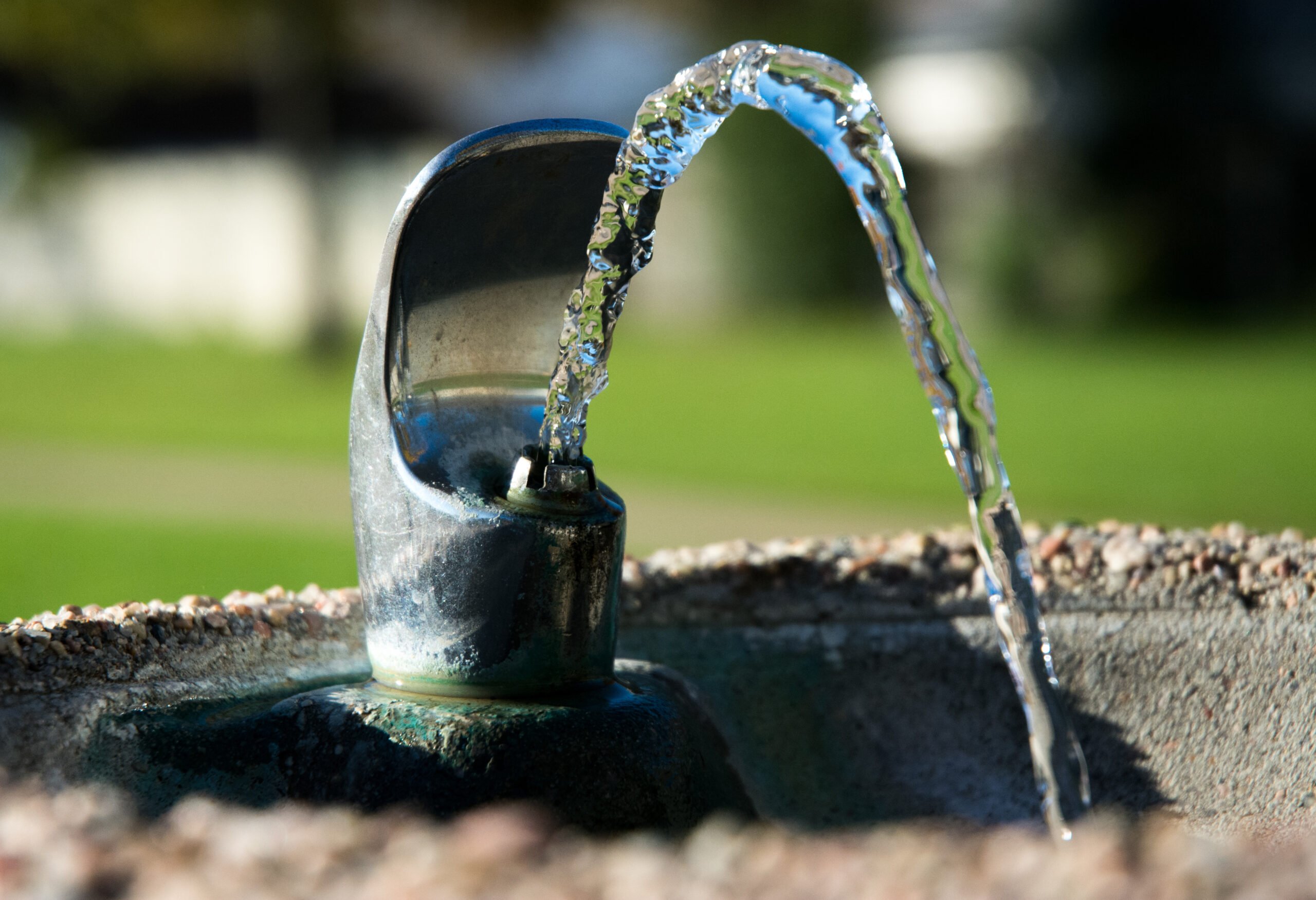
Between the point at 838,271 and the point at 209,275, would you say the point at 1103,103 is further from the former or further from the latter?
the point at 209,275

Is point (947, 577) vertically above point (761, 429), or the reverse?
point (947, 577)

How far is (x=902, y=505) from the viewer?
6.83 meters

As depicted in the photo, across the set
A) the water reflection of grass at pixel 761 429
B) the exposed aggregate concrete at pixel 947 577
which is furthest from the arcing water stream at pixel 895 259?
the water reflection of grass at pixel 761 429

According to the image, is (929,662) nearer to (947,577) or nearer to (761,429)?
(947,577)

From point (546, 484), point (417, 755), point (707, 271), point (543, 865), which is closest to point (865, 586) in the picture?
point (546, 484)

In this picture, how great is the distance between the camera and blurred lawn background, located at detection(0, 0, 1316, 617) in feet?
23.6

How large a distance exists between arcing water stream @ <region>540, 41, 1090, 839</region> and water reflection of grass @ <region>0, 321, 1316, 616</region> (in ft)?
10.1

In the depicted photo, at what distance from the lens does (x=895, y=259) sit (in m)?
1.87

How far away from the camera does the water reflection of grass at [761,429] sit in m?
5.91

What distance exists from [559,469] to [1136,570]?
100 centimetres

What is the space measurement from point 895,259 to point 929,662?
2.47 feet

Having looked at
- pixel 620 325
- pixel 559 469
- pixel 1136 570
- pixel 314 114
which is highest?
pixel 314 114

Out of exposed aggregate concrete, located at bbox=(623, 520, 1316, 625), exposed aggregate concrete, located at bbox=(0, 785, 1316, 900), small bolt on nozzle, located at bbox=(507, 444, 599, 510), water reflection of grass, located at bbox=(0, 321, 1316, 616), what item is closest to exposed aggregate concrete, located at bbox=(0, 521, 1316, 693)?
exposed aggregate concrete, located at bbox=(623, 520, 1316, 625)

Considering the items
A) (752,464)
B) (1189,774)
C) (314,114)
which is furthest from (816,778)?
(314,114)
